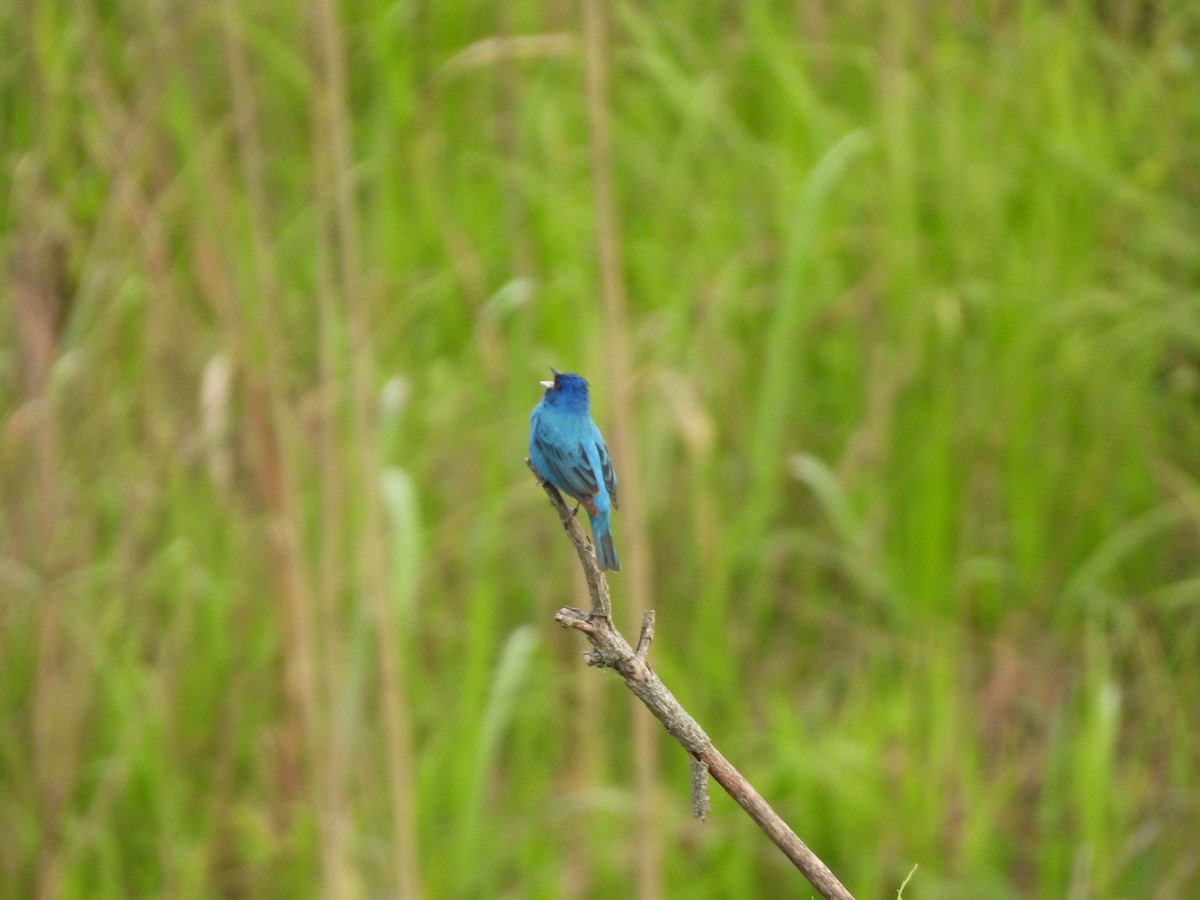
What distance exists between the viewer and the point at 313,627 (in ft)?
8.65

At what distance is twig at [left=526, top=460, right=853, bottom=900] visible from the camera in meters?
0.60

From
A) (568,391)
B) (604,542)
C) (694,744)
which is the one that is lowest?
(694,744)

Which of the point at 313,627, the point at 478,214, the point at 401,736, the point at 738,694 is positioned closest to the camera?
the point at 401,736

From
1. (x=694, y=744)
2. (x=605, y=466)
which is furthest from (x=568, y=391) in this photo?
(x=694, y=744)

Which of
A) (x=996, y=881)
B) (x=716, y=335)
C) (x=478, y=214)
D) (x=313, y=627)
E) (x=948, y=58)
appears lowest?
(x=996, y=881)

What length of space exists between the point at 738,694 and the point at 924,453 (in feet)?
2.32

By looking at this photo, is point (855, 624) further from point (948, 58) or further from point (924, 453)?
point (948, 58)

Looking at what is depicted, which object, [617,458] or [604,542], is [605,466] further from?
[617,458]

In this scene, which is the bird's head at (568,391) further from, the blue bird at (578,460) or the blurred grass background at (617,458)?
the blurred grass background at (617,458)

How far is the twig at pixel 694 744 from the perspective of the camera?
1.97 feet

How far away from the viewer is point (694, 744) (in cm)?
65

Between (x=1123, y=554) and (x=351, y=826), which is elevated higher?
(x=1123, y=554)

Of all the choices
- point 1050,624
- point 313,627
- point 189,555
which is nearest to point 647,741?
Answer: point 313,627

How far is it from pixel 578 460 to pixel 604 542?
0.54ft
